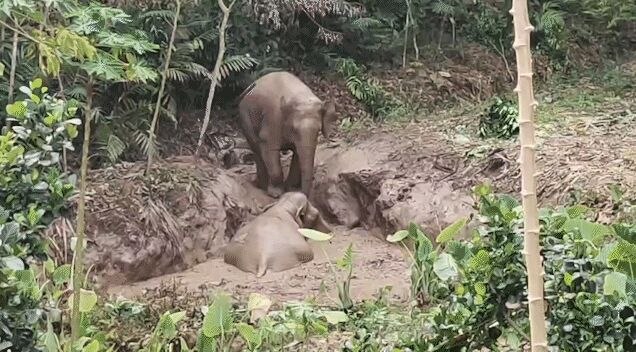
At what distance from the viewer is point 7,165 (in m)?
2.36

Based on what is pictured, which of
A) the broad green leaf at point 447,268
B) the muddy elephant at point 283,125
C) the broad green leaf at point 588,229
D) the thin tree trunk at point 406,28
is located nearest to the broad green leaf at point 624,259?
the broad green leaf at point 588,229

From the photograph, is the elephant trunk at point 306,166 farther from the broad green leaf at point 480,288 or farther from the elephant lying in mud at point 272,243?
the broad green leaf at point 480,288

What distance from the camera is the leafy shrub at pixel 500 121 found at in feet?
19.1

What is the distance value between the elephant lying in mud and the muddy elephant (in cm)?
40

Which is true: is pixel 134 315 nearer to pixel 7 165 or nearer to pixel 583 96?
pixel 7 165

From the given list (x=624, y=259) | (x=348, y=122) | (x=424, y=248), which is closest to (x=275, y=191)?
(x=348, y=122)

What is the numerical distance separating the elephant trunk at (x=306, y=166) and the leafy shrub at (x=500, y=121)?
1241 mm

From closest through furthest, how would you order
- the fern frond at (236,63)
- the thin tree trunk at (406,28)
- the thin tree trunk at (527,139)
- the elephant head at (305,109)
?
the thin tree trunk at (527,139) < the elephant head at (305,109) < the fern frond at (236,63) < the thin tree trunk at (406,28)

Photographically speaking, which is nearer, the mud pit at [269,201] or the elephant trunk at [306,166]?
the mud pit at [269,201]

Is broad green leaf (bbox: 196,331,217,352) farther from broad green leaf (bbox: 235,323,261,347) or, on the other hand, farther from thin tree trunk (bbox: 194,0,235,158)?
thin tree trunk (bbox: 194,0,235,158)

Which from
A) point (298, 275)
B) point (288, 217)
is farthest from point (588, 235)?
point (288, 217)

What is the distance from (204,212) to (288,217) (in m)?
0.58

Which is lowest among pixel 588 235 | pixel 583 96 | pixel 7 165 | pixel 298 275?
pixel 298 275

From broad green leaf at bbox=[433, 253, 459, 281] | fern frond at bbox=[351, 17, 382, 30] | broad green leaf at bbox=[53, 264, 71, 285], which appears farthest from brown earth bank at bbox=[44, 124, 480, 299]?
broad green leaf at bbox=[433, 253, 459, 281]
